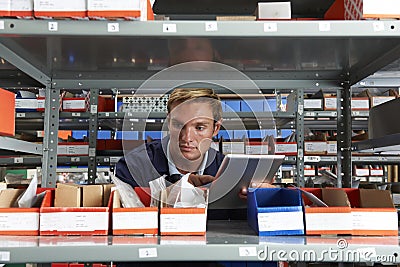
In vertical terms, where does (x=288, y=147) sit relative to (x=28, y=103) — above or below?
below

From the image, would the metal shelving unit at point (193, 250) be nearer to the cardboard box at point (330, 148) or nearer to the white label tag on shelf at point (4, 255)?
the white label tag on shelf at point (4, 255)

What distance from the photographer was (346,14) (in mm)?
1195

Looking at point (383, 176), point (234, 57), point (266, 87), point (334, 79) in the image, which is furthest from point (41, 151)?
point (383, 176)

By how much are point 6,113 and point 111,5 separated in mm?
503

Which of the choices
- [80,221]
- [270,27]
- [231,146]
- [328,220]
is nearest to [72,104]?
[231,146]

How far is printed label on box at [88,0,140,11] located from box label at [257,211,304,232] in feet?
1.99

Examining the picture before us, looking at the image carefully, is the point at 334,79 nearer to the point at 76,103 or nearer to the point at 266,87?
the point at 266,87

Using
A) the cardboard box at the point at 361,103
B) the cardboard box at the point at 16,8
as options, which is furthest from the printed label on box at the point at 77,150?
the cardboard box at the point at 16,8

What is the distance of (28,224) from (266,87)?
977mm

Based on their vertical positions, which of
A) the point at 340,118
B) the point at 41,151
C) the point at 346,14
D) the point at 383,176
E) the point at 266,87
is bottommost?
the point at 383,176

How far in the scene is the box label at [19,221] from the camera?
3.51ft

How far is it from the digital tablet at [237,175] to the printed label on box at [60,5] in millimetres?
567

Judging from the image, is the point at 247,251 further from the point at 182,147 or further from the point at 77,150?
the point at 77,150

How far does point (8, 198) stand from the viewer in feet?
3.63
